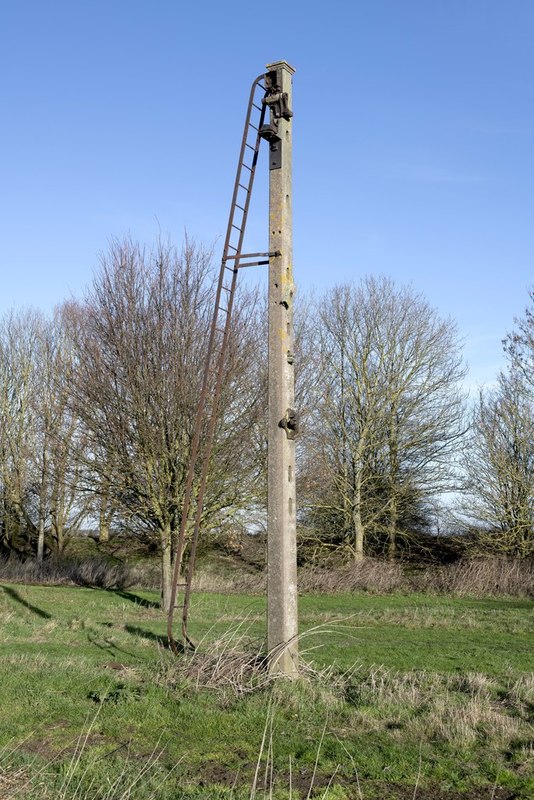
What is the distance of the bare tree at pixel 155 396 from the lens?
18.4m

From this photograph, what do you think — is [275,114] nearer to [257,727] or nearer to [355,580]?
[257,727]

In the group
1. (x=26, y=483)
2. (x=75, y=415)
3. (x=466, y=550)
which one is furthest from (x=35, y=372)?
(x=466, y=550)

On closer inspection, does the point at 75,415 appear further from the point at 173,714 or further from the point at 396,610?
the point at 173,714

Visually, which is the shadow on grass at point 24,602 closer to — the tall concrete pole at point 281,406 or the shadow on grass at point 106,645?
the shadow on grass at point 106,645

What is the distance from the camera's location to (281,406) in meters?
7.71

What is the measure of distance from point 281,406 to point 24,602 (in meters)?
13.4

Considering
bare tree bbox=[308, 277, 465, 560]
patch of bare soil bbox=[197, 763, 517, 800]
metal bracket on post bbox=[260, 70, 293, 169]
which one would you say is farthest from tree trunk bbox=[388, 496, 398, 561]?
patch of bare soil bbox=[197, 763, 517, 800]

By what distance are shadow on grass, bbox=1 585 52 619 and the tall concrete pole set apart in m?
9.85

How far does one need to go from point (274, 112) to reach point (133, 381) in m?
11.1

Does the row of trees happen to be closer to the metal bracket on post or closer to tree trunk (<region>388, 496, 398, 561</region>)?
tree trunk (<region>388, 496, 398, 561</region>)

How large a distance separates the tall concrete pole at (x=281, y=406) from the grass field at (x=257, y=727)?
1.57ft

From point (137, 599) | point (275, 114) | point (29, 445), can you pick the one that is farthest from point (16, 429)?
point (275, 114)

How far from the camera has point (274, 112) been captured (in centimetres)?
827

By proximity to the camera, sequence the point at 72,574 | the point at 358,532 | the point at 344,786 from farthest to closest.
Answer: the point at 358,532 < the point at 72,574 < the point at 344,786
